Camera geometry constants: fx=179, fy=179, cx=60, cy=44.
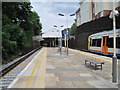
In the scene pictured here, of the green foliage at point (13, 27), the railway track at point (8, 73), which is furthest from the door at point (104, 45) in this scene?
the railway track at point (8, 73)

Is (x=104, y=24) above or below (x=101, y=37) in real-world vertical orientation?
above

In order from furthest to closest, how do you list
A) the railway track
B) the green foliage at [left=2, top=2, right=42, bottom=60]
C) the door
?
1. the door
2. the green foliage at [left=2, top=2, right=42, bottom=60]
3. the railway track

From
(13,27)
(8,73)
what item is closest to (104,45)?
(13,27)

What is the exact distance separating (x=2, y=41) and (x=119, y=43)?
38.6 feet

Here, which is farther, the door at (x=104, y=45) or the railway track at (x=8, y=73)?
the door at (x=104, y=45)

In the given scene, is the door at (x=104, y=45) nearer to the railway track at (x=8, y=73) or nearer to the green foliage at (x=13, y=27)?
the green foliage at (x=13, y=27)

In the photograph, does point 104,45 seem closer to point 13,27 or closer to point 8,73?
point 13,27

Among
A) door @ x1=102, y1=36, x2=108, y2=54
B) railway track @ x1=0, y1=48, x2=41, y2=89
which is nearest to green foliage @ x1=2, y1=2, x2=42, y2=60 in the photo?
railway track @ x1=0, y1=48, x2=41, y2=89

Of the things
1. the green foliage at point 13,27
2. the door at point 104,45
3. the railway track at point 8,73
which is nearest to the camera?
the railway track at point 8,73

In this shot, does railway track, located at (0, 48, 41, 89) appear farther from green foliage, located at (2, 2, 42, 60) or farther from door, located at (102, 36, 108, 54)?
door, located at (102, 36, 108, 54)

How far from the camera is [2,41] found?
48.9 feet

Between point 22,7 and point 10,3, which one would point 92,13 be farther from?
point 10,3

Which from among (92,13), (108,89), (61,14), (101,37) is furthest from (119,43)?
(92,13)

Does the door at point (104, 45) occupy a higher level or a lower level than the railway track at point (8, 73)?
higher
